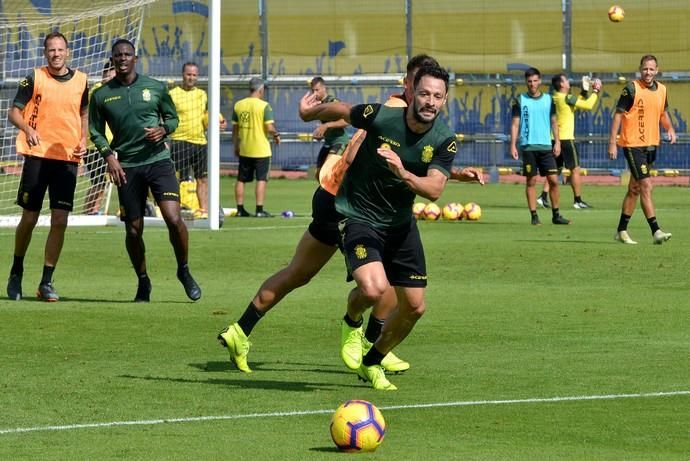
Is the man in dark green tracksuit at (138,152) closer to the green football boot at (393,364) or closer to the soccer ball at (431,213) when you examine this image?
the green football boot at (393,364)

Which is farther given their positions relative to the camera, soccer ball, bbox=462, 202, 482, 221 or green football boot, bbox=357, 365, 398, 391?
soccer ball, bbox=462, 202, 482, 221

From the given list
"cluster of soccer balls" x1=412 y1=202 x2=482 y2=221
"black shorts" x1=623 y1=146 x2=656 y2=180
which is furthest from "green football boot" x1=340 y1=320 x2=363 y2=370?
"cluster of soccer balls" x1=412 y1=202 x2=482 y2=221

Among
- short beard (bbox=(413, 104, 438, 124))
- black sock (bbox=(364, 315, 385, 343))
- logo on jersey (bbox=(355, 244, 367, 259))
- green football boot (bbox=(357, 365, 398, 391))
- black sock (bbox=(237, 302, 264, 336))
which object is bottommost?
green football boot (bbox=(357, 365, 398, 391))

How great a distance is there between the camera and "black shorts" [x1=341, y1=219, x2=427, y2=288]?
979 cm

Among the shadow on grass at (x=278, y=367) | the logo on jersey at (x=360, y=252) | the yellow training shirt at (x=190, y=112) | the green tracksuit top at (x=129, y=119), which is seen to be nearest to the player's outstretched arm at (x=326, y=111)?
the logo on jersey at (x=360, y=252)

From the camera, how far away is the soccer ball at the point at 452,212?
25.6 meters

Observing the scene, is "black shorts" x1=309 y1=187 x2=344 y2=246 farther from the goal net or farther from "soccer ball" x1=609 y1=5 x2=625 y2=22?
"soccer ball" x1=609 y1=5 x2=625 y2=22

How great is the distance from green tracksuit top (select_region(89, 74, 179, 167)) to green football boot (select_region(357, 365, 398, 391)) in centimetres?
517

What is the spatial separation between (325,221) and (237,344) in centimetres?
102

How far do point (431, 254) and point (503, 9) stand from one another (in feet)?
65.9

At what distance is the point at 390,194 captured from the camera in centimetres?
986

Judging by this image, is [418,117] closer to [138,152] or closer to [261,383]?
[261,383]

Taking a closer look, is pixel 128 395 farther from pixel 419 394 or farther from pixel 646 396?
pixel 646 396

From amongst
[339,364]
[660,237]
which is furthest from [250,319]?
[660,237]
